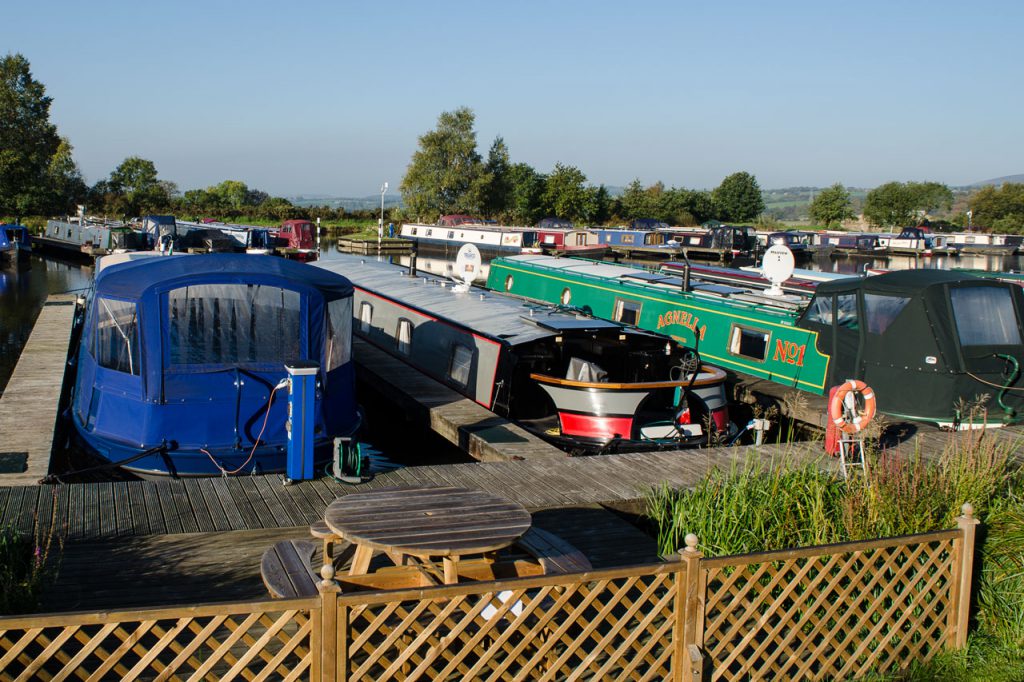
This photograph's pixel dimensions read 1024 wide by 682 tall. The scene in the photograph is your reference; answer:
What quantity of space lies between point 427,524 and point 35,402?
1047 cm

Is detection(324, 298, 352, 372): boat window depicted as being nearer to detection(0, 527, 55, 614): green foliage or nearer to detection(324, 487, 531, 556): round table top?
detection(0, 527, 55, 614): green foliage

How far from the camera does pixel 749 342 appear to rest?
18.1 meters

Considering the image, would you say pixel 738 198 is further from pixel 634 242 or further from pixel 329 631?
pixel 329 631

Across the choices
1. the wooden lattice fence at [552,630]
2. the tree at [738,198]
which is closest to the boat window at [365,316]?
the wooden lattice fence at [552,630]

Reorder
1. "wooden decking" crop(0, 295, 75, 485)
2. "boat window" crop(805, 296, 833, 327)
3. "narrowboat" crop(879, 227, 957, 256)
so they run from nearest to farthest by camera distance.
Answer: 1. "wooden decking" crop(0, 295, 75, 485)
2. "boat window" crop(805, 296, 833, 327)
3. "narrowboat" crop(879, 227, 957, 256)

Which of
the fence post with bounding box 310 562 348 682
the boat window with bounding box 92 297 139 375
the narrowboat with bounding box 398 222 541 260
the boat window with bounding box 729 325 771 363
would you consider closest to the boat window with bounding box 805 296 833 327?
the boat window with bounding box 729 325 771 363

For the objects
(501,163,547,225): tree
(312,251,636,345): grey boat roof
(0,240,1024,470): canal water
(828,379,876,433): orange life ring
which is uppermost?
(501,163,547,225): tree

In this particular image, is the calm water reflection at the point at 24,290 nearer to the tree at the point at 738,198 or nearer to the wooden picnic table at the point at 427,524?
the wooden picnic table at the point at 427,524

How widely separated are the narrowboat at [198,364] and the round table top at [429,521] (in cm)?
480

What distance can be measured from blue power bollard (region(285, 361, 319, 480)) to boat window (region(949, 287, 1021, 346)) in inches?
375

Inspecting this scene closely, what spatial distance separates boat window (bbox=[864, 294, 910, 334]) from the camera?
45.5 feet

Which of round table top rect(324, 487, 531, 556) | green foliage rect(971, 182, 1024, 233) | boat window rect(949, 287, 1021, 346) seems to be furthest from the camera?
green foliage rect(971, 182, 1024, 233)

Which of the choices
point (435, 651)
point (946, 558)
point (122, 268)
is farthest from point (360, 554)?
point (122, 268)

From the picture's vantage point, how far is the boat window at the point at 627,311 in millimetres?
20875
